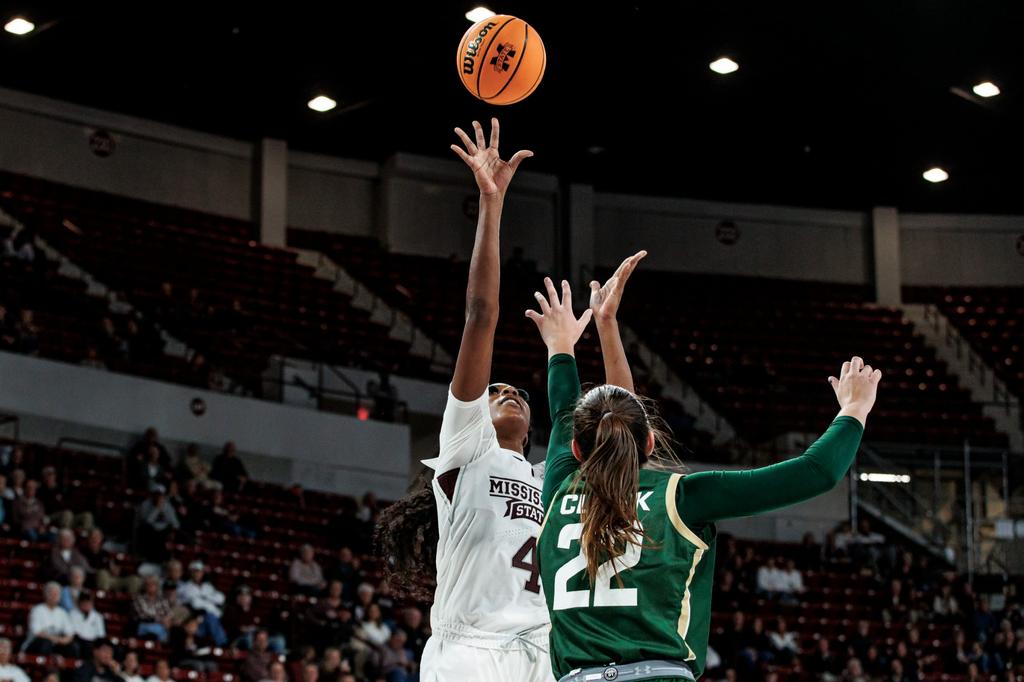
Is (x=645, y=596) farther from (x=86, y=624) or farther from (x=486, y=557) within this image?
(x=86, y=624)

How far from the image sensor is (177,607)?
15461 mm

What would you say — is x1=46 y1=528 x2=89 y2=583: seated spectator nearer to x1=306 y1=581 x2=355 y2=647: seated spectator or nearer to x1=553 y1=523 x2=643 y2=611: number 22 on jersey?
x1=306 y1=581 x2=355 y2=647: seated spectator

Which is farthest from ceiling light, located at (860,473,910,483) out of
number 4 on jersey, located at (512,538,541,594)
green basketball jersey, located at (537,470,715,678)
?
green basketball jersey, located at (537,470,715,678)

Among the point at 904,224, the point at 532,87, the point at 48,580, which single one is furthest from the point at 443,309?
the point at 532,87

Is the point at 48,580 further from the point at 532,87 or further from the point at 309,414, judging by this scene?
the point at 532,87

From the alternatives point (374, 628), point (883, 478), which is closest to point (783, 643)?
point (374, 628)

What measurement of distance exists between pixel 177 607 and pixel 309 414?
6.91 m

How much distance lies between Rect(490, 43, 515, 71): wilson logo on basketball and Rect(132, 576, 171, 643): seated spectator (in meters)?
8.96

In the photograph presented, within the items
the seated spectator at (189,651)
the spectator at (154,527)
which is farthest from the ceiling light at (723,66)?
the seated spectator at (189,651)

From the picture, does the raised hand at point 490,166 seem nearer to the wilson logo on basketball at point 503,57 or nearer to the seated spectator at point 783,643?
the wilson logo on basketball at point 503,57

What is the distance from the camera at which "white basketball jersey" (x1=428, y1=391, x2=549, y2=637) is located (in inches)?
201

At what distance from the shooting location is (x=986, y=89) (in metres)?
24.2

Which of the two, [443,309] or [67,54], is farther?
[443,309]

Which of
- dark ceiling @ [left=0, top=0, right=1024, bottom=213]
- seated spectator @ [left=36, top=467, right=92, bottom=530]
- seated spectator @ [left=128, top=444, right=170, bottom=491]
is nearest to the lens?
seated spectator @ [left=36, top=467, right=92, bottom=530]
